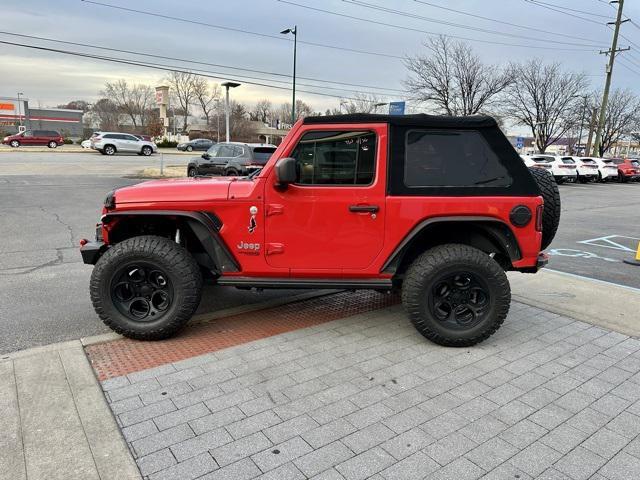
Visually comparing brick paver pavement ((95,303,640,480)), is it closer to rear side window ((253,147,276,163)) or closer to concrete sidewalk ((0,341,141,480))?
concrete sidewalk ((0,341,141,480))

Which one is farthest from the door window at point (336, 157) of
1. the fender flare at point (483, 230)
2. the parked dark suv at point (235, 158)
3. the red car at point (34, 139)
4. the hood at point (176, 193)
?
the red car at point (34, 139)

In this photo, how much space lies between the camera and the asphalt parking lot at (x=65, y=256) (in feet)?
14.4

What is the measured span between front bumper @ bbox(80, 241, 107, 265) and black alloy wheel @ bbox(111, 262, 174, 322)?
46 cm

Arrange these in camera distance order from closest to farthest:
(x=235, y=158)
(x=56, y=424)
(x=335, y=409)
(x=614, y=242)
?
(x=56, y=424), (x=335, y=409), (x=614, y=242), (x=235, y=158)

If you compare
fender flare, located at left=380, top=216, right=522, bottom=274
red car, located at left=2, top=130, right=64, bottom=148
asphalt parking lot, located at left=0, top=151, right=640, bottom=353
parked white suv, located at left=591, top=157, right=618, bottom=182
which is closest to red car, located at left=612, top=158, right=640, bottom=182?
parked white suv, located at left=591, top=157, right=618, bottom=182

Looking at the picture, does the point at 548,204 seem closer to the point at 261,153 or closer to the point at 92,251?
the point at 92,251

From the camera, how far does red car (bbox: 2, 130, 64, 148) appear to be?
43875mm

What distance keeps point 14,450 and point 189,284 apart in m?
1.62

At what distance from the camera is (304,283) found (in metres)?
3.96

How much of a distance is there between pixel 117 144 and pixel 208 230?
37.6 metres

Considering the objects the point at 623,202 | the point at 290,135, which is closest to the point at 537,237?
the point at 290,135

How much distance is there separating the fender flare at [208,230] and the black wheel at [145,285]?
177mm

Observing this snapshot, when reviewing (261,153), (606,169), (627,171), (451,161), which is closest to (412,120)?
(451,161)

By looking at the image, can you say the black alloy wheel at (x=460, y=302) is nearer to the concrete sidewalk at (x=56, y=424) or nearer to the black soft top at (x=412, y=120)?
the black soft top at (x=412, y=120)
